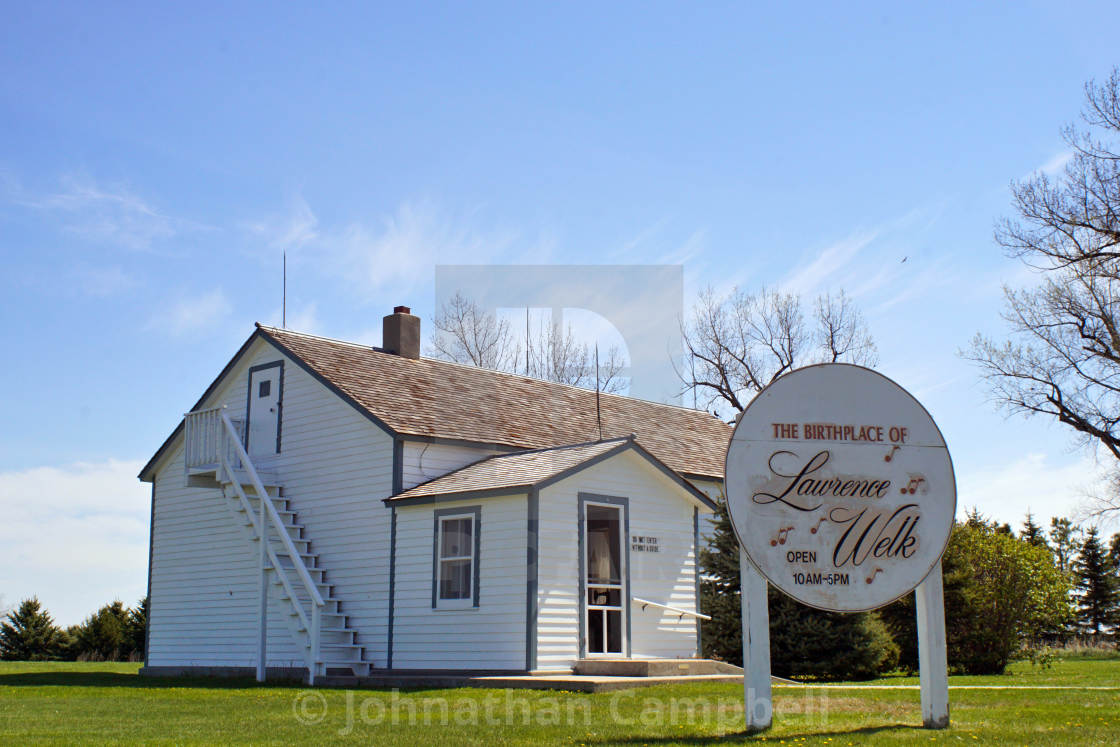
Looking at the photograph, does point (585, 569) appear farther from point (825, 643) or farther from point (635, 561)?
point (825, 643)

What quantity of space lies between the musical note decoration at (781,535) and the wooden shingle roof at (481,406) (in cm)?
1094

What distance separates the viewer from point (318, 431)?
22062mm

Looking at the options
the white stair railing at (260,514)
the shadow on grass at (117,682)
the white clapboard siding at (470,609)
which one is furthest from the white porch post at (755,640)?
the white stair railing at (260,514)

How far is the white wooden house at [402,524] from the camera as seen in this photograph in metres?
18.5

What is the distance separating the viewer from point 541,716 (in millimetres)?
11703

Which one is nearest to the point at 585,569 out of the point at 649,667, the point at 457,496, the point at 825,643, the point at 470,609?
the point at 470,609

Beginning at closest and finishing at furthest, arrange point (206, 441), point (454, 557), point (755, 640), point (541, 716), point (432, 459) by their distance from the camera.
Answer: point (755, 640), point (541, 716), point (454, 557), point (432, 459), point (206, 441)

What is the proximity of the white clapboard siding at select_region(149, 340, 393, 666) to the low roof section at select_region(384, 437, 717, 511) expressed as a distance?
1.21m

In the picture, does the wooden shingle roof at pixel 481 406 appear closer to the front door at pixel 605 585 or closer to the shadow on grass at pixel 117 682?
the front door at pixel 605 585

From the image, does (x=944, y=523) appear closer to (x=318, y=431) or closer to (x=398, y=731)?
(x=398, y=731)

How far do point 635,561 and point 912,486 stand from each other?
378 inches

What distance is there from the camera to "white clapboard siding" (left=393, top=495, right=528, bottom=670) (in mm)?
18062

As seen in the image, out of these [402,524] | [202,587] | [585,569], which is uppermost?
[402,524]

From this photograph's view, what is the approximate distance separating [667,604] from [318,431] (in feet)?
24.5
